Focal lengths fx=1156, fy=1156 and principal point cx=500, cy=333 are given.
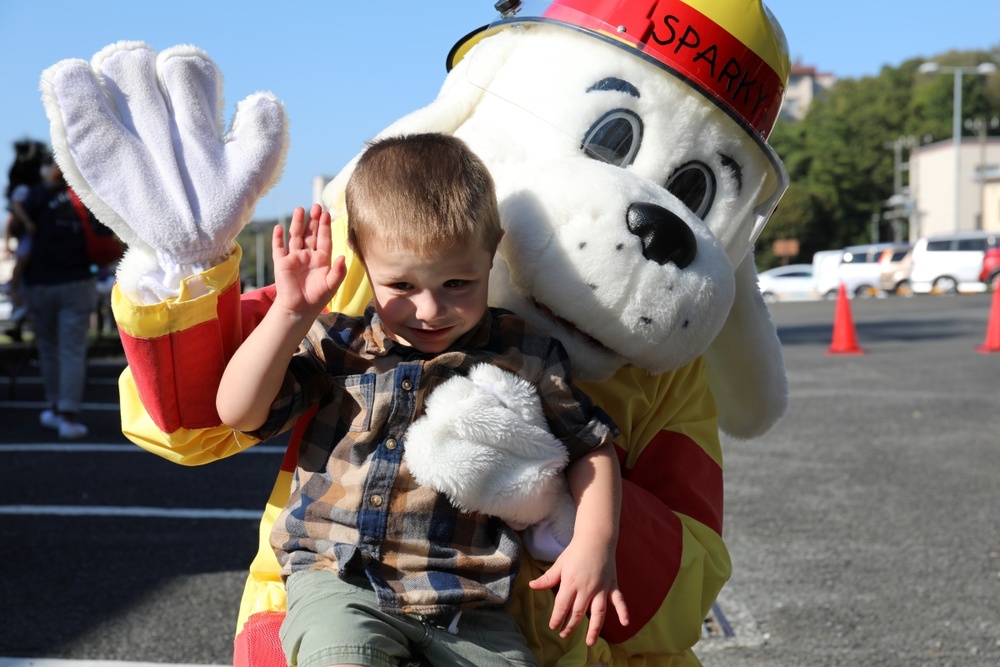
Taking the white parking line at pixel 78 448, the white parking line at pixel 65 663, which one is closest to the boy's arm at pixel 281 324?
the white parking line at pixel 65 663

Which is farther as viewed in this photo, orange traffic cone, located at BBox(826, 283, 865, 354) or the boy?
orange traffic cone, located at BBox(826, 283, 865, 354)

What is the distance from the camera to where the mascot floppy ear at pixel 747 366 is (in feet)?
7.14

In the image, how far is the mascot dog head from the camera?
1771 mm

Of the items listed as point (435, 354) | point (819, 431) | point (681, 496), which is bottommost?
point (819, 431)

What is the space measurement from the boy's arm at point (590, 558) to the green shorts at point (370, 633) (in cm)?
9

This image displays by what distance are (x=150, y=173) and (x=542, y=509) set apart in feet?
2.43

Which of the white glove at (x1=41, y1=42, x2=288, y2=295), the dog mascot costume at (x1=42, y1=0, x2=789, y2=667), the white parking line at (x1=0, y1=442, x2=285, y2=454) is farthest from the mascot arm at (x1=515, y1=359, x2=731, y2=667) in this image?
the white parking line at (x1=0, y1=442, x2=285, y2=454)

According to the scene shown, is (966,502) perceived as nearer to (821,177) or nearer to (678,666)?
(678,666)

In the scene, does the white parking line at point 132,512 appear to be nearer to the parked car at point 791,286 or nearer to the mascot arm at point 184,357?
the mascot arm at point 184,357

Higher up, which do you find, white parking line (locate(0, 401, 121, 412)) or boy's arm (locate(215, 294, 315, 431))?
boy's arm (locate(215, 294, 315, 431))

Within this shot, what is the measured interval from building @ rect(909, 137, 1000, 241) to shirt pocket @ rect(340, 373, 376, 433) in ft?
185

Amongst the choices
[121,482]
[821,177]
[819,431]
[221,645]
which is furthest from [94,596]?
[821,177]

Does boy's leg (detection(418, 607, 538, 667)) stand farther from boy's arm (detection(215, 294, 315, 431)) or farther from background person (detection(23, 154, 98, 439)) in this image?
background person (detection(23, 154, 98, 439))

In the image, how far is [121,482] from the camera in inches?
255
